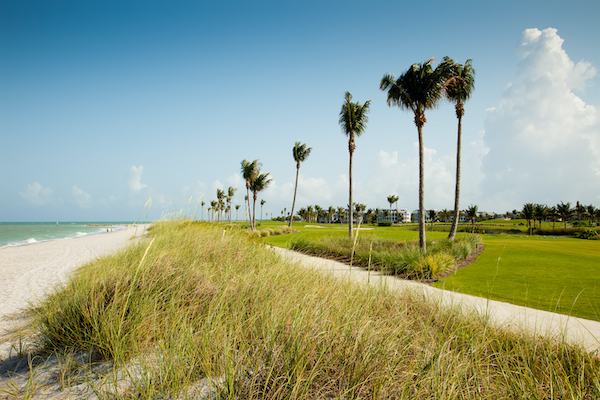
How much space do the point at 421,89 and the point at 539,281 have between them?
9240 millimetres

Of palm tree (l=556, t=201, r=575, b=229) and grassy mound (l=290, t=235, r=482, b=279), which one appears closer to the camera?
grassy mound (l=290, t=235, r=482, b=279)

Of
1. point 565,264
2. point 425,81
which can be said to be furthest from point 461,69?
point 565,264

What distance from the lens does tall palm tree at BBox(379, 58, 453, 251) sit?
1201 centimetres

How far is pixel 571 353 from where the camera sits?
9.61 ft

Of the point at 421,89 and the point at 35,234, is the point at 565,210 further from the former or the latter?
the point at 35,234

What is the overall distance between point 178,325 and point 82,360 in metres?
0.82

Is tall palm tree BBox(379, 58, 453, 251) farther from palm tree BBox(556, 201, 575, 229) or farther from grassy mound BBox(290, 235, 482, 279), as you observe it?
palm tree BBox(556, 201, 575, 229)

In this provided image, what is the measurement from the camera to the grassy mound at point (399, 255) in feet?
27.0

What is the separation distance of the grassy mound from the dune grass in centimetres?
231

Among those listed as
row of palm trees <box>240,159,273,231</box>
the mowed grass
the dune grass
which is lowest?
the mowed grass

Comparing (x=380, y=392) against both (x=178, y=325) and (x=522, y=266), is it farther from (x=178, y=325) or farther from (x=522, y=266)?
(x=522, y=266)

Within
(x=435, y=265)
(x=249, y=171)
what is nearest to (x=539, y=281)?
(x=435, y=265)

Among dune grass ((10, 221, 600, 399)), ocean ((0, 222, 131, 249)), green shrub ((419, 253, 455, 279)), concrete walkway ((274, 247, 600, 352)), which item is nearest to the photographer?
dune grass ((10, 221, 600, 399))

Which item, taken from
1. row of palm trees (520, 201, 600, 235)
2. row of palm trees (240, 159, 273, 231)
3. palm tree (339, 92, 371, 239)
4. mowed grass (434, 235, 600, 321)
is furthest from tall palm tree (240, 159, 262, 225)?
row of palm trees (520, 201, 600, 235)
